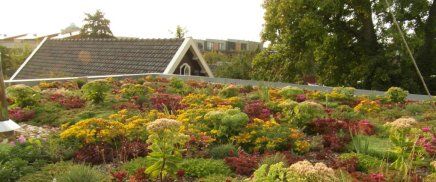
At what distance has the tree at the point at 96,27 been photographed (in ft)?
173

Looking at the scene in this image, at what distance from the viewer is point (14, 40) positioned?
184 ft

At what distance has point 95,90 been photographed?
10.6 meters

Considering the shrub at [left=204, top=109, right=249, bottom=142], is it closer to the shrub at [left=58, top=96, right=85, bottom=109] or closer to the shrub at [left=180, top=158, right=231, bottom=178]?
the shrub at [left=180, top=158, right=231, bottom=178]

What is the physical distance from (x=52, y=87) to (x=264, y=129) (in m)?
8.95

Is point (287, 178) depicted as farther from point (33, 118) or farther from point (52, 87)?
point (52, 87)

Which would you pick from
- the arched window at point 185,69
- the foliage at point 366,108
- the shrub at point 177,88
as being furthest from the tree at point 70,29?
the foliage at point 366,108

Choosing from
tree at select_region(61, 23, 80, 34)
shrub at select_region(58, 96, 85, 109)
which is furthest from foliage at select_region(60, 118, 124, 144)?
tree at select_region(61, 23, 80, 34)

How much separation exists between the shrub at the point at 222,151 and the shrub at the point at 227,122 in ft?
1.67

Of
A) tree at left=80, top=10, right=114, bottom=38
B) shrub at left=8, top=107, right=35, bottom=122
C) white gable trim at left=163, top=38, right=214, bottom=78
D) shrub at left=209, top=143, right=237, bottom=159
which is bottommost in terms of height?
shrub at left=209, top=143, right=237, bottom=159

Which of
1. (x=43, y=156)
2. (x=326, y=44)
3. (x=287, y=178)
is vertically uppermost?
(x=326, y=44)

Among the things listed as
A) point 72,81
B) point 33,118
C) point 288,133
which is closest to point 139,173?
point 288,133

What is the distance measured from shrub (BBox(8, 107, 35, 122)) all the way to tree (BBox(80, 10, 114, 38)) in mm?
45265

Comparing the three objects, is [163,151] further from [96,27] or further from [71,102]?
[96,27]

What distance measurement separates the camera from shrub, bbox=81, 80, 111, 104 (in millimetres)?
10473
